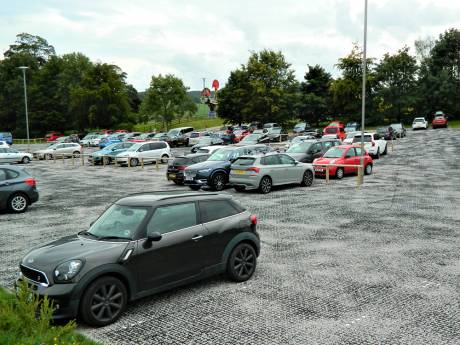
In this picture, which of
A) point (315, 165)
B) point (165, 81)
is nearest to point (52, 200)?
point (315, 165)

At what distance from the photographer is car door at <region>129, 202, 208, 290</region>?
6886 millimetres

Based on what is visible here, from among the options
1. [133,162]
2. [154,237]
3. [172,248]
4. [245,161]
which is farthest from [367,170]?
[154,237]

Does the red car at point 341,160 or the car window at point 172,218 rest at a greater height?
the car window at point 172,218

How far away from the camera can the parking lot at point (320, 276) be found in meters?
6.28

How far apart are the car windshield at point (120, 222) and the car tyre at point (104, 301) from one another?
→ 2.53ft

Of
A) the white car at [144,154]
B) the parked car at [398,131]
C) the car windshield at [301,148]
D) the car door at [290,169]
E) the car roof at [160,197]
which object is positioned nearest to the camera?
the car roof at [160,197]

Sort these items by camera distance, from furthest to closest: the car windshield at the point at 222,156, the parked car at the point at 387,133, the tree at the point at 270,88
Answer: the tree at the point at 270,88, the parked car at the point at 387,133, the car windshield at the point at 222,156

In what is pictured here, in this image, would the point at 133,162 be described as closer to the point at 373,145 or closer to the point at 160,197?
the point at 373,145

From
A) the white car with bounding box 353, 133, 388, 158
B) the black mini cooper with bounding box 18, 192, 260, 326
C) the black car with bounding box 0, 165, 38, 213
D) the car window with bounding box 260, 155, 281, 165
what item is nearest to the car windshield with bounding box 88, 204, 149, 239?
the black mini cooper with bounding box 18, 192, 260, 326

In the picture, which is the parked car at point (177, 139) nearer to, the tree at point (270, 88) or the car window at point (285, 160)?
the tree at point (270, 88)

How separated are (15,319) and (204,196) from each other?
11.7 feet

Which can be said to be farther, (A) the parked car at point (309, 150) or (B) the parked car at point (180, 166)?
(A) the parked car at point (309, 150)

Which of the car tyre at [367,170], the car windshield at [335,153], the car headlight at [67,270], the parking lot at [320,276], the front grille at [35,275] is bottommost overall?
the parking lot at [320,276]

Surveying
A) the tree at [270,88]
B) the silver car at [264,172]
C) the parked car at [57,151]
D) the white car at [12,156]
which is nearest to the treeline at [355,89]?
the tree at [270,88]
